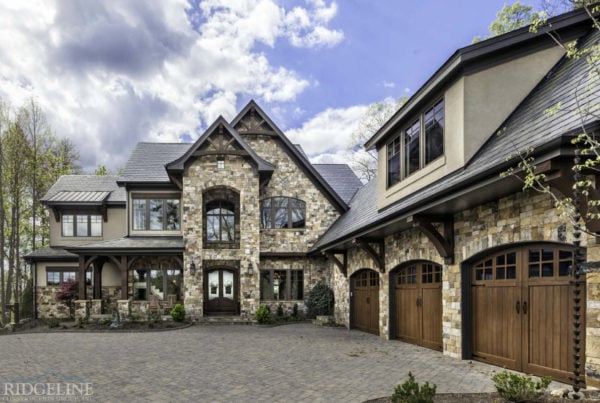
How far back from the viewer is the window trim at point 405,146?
380 inches

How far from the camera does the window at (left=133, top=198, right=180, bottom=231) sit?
19.0m

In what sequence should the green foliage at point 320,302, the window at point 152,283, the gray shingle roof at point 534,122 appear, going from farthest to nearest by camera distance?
the window at point 152,283
the green foliage at point 320,302
the gray shingle roof at point 534,122

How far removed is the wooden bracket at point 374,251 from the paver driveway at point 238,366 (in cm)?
218

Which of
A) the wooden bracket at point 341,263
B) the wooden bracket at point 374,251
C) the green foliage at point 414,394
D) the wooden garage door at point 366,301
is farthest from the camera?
the wooden bracket at point 341,263

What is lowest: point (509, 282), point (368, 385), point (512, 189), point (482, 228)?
point (368, 385)

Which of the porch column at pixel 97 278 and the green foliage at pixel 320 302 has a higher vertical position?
the porch column at pixel 97 278

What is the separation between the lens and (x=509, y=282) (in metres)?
7.19

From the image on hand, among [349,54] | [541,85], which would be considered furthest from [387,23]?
[541,85]

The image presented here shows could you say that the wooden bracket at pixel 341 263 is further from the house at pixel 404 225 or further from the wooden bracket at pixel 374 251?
the wooden bracket at pixel 374 251

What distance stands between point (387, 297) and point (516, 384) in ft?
23.6

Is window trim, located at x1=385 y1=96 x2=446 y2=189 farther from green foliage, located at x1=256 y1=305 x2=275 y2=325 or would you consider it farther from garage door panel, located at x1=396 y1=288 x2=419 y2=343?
green foliage, located at x1=256 y1=305 x2=275 y2=325

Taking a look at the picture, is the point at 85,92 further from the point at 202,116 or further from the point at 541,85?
the point at 541,85

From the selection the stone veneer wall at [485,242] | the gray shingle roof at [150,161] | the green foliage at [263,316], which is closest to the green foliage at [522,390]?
the stone veneer wall at [485,242]

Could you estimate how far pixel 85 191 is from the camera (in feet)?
70.4
